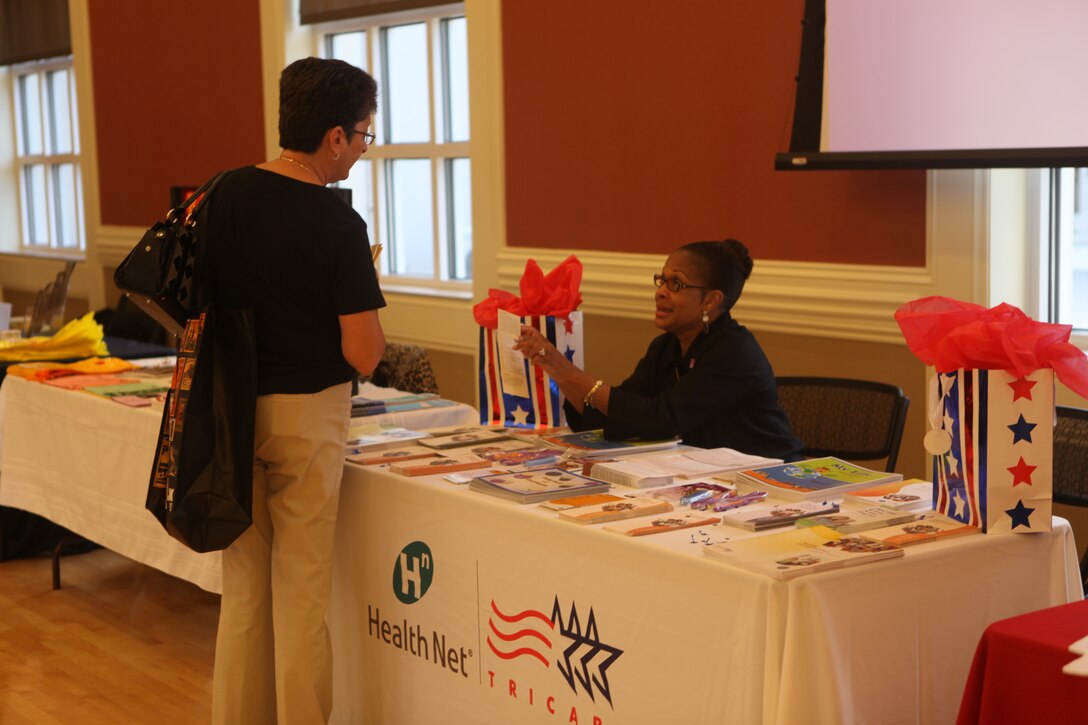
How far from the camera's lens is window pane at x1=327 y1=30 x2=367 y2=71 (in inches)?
244

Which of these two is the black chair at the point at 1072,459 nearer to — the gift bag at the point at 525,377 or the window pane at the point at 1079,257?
the window pane at the point at 1079,257

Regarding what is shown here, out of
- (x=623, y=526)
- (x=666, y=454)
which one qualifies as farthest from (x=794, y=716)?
(x=666, y=454)

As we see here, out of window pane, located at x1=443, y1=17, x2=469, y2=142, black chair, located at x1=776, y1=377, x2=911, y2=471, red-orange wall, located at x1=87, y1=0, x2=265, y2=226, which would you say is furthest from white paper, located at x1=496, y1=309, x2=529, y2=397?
red-orange wall, located at x1=87, y1=0, x2=265, y2=226

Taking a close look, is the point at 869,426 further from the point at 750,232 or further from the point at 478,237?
the point at 478,237

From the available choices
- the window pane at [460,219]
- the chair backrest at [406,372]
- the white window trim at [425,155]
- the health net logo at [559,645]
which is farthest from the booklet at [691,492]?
the window pane at [460,219]

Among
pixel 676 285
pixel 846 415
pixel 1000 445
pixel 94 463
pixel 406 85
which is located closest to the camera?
pixel 1000 445

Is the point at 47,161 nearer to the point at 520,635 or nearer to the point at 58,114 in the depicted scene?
the point at 58,114

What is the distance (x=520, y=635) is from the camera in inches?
95.9

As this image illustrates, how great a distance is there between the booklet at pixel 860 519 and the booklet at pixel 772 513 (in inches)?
0.8

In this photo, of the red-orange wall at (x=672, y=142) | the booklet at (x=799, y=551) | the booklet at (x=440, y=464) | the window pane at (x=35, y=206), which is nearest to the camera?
the booklet at (x=799, y=551)

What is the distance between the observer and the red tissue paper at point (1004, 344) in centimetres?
216

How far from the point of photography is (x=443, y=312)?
559cm

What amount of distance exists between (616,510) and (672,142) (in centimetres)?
232

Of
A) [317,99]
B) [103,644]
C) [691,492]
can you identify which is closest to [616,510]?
[691,492]
